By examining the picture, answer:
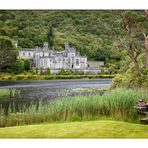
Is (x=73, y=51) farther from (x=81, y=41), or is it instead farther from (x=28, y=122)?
(x=28, y=122)

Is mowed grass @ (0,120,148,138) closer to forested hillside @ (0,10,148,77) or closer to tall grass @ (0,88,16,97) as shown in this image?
tall grass @ (0,88,16,97)

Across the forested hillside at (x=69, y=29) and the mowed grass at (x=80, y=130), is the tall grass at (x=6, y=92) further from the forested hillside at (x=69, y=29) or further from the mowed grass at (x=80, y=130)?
the forested hillside at (x=69, y=29)

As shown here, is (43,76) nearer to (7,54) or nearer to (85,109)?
(7,54)

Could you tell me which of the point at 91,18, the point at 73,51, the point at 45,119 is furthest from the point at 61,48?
the point at 45,119

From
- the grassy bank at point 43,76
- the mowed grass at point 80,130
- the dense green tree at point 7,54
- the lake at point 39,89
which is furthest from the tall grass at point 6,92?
the mowed grass at point 80,130

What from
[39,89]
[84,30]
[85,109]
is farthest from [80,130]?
[84,30]
